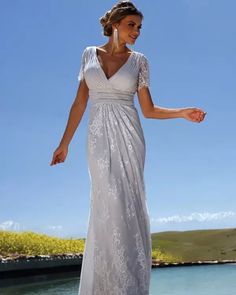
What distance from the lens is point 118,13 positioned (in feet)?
9.67

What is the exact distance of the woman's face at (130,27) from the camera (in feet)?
9.66

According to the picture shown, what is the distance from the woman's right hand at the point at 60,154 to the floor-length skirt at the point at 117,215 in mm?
143

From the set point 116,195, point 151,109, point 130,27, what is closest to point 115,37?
point 130,27

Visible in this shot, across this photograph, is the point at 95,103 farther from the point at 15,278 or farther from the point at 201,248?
the point at 201,248

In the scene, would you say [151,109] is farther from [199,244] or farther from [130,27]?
[199,244]

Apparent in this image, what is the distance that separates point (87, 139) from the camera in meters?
2.99

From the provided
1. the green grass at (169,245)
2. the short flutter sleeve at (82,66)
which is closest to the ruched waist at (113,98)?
the short flutter sleeve at (82,66)

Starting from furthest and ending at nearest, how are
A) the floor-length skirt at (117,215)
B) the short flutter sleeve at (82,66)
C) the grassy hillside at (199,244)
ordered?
the grassy hillside at (199,244) → the short flutter sleeve at (82,66) → the floor-length skirt at (117,215)

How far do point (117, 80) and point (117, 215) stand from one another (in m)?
0.64

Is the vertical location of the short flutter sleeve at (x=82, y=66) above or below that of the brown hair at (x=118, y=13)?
below

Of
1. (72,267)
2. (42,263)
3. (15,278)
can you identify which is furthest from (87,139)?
(72,267)

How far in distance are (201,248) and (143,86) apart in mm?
16764

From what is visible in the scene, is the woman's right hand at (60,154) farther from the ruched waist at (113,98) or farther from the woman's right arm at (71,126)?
the ruched waist at (113,98)

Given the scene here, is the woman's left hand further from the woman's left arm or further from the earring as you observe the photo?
the earring
